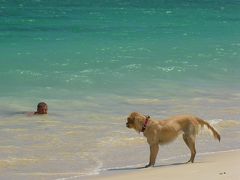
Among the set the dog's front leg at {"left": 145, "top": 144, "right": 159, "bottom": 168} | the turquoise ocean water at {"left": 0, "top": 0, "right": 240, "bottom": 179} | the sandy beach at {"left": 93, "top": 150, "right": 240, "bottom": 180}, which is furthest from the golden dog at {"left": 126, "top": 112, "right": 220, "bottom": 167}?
the turquoise ocean water at {"left": 0, "top": 0, "right": 240, "bottom": 179}

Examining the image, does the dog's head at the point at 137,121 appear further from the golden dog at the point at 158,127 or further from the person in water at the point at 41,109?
the person in water at the point at 41,109

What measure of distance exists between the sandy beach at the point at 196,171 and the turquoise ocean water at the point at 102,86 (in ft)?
2.62

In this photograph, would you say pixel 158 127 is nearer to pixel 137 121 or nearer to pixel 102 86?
pixel 137 121

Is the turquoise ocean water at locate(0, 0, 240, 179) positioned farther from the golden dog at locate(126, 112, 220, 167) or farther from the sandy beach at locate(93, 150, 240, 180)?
the sandy beach at locate(93, 150, 240, 180)

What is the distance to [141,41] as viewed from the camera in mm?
31297

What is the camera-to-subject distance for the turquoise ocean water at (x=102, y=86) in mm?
11555

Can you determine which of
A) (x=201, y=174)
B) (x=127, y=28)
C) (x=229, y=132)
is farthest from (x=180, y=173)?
(x=127, y=28)

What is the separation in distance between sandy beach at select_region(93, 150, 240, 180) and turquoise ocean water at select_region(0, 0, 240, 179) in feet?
2.62

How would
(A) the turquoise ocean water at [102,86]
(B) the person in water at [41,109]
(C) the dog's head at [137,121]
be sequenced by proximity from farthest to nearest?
(B) the person in water at [41,109] → (A) the turquoise ocean water at [102,86] → (C) the dog's head at [137,121]

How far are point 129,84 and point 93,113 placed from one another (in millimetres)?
4470

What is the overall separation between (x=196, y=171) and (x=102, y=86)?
1011 cm

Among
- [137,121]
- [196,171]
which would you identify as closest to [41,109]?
[137,121]

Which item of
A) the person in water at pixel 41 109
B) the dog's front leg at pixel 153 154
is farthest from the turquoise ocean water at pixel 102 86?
the dog's front leg at pixel 153 154

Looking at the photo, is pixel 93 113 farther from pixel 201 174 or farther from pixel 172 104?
pixel 201 174
